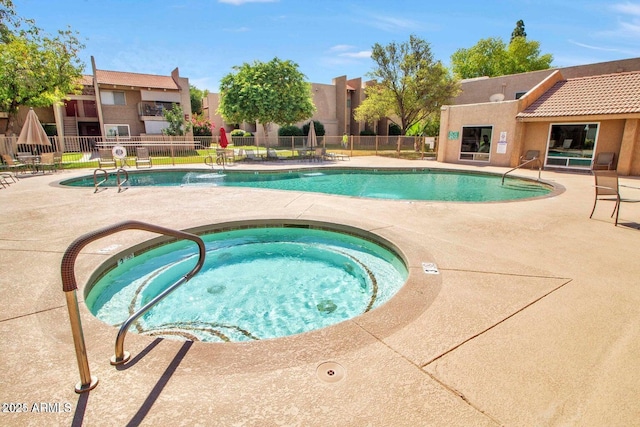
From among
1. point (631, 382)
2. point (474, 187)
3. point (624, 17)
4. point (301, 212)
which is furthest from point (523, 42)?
point (631, 382)

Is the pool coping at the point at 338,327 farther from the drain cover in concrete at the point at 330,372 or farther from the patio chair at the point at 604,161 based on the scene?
the patio chair at the point at 604,161

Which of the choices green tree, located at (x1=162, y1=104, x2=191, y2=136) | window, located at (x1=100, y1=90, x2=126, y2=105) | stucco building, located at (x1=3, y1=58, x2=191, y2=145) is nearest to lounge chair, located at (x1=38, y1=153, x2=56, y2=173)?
green tree, located at (x1=162, y1=104, x2=191, y2=136)

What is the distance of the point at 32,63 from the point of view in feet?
57.3

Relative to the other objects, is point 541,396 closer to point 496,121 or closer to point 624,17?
point 496,121

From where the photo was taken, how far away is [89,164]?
17219mm

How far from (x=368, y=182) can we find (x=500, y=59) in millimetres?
37518

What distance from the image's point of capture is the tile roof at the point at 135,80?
27656 mm

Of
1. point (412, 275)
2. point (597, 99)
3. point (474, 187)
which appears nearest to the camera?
point (412, 275)

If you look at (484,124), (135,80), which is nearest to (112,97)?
(135,80)

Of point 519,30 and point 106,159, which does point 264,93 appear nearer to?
point 106,159

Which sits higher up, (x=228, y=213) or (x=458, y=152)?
(x=458, y=152)

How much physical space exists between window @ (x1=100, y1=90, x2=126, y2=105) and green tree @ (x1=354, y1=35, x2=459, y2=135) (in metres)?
22.2

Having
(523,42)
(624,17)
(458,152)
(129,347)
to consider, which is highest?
(523,42)

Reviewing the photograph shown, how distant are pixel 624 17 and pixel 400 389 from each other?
28.5 m
